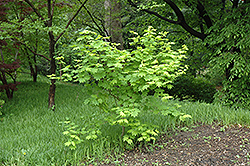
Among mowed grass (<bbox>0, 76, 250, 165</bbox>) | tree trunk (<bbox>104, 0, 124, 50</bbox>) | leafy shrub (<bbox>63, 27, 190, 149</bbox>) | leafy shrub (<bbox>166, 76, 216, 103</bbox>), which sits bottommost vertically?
mowed grass (<bbox>0, 76, 250, 165</bbox>)

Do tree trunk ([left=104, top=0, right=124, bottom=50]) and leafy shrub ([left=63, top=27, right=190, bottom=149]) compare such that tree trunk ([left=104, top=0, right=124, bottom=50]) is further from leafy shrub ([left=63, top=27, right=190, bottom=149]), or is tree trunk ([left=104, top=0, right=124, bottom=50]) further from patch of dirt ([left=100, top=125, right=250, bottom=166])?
patch of dirt ([left=100, top=125, right=250, bottom=166])

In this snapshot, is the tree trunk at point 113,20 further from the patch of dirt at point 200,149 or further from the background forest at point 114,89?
the patch of dirt at point 200,149

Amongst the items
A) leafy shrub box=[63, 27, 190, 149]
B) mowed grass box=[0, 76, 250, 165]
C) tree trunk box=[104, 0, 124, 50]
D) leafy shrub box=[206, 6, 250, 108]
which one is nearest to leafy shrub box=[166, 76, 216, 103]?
leafy shrub box=[206, 6, 250, 108]

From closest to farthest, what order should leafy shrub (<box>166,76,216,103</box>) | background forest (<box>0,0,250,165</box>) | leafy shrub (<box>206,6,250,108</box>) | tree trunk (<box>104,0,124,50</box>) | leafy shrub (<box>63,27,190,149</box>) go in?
leafy shrub (<box>63,27,190,149</box>), background forest (<box>0,0,250,165</box>), leafy shrub (<box>206,6,250,108</box>), tree trunk (<box>104,0,124,50</box>), leafy shrub (<box>166,76,216,103</box>)

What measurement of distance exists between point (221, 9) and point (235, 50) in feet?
6.52

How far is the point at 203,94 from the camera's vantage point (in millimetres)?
7996

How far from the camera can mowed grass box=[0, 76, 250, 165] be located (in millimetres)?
3072

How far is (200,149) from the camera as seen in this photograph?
3.17m

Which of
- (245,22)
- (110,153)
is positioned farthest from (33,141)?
(245,22)

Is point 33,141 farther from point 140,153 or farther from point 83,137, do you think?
point 140,153

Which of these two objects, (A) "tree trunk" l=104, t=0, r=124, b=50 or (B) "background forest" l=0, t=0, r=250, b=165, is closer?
(B) "background forest" l=0, t=0, r=250, b=165

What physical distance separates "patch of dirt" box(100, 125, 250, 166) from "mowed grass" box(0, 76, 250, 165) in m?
0.25

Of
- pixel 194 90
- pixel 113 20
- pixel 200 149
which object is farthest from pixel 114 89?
pixel 194 90

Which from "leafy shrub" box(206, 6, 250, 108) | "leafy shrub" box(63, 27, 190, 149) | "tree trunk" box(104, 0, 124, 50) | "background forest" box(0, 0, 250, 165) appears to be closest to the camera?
"leafy shrub" box(63, 27, 190, 149)
